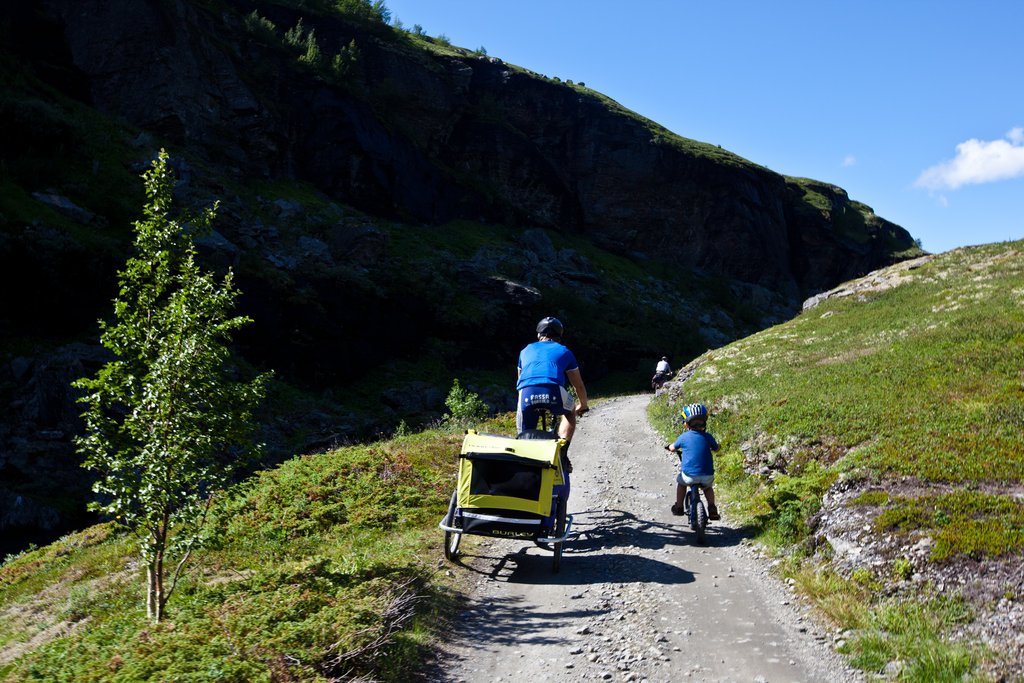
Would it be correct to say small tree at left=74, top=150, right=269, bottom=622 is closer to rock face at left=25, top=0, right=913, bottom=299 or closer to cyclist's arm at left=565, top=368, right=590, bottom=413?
cyclist's arm at left=565, top=368, right=590, bottom=413

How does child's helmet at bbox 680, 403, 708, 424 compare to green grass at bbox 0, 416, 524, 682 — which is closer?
green grass at bbox 0, 416, 524, 682

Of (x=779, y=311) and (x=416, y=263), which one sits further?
(x=779, y=311)

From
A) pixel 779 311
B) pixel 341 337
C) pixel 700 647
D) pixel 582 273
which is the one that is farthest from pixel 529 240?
pixel 700 647

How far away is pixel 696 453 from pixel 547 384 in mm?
2915

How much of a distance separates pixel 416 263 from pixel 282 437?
2414 centimetres

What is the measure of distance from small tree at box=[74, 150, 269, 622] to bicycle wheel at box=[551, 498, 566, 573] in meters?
4.34

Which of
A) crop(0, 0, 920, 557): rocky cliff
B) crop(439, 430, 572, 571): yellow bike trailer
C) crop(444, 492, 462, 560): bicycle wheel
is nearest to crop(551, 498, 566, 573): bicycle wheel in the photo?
crop(439, 430, 572, 571): yellow bike trailer

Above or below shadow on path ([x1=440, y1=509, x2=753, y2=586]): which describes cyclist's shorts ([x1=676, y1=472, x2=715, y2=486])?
above

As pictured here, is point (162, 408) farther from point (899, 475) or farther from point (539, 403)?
point (899, 475)

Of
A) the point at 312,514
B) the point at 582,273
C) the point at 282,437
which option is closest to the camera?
the point at 312,514

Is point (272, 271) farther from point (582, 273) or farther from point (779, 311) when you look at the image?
point (779, 311)

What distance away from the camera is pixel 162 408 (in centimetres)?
805

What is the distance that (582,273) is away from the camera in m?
65.9

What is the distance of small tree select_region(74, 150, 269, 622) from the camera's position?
7988mm
